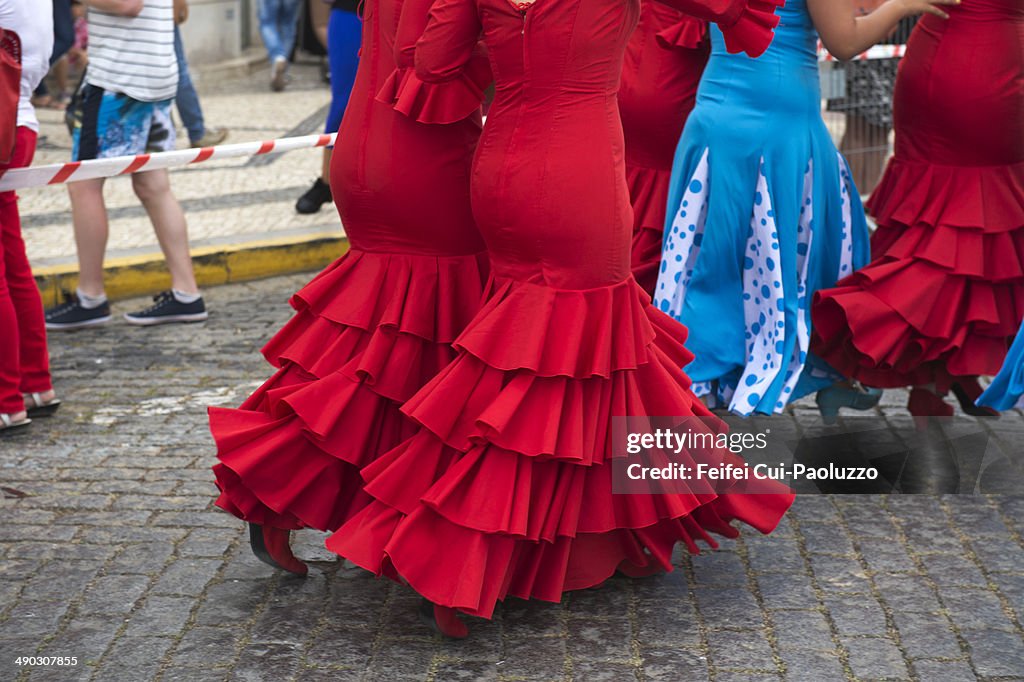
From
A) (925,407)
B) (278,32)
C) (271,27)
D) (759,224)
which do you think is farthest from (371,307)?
(278,32)

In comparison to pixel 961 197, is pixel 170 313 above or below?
below

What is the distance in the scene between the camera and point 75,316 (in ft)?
22.6

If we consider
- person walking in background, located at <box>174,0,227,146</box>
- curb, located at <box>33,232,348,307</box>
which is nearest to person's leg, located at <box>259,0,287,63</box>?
person walking in background, located at <box>174,0,227,146</box>

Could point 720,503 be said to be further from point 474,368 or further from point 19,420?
point 19,420

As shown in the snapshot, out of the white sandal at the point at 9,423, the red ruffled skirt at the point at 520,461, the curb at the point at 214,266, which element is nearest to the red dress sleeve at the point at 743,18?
the red ruffled skirt at the point at 520,461

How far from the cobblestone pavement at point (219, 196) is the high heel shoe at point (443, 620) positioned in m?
4.57

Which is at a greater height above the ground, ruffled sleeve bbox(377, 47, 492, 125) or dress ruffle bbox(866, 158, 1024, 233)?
ruffled sleeve bbox(377, 47, 492, 125)

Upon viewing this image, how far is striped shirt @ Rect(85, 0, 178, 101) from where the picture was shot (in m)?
6.63

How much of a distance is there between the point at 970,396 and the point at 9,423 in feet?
11.7

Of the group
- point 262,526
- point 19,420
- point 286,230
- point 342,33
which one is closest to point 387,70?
point 262,526

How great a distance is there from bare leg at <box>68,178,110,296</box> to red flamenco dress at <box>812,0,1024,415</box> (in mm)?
3504

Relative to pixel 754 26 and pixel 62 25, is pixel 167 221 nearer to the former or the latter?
pixel 62 25

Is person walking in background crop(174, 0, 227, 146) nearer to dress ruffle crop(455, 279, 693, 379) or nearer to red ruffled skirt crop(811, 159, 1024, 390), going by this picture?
red ruffled skirt crop(811, 159, 1024, 390)

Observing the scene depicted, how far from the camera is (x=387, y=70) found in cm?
392
